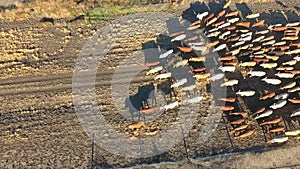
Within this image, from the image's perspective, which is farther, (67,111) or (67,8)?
(67,8)

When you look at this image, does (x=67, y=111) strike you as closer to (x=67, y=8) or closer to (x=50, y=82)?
(x=50, y=82)

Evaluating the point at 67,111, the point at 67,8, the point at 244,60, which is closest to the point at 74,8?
the point at 67,8

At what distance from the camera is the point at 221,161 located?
64.8 feet

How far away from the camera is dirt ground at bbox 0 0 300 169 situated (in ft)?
65.6

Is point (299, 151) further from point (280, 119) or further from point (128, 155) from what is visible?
point (128, 155)

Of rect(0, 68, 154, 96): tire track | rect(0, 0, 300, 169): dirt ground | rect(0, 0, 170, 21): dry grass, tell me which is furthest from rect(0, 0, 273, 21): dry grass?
rect(0, 68, 154, 96): tire track

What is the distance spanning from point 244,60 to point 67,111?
10530 millimetres

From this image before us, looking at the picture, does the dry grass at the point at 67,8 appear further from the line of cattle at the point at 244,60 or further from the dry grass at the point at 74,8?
the line of cattle at the point at 244,60

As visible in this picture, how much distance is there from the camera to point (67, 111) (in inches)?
886

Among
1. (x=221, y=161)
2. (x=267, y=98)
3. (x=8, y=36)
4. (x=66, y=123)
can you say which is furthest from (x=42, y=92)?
(x=267, y=98)

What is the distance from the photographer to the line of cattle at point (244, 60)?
21.4 meters

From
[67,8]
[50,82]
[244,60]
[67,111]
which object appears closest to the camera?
[67,111]

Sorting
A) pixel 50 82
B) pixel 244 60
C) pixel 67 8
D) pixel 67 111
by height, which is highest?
pixel 67 8

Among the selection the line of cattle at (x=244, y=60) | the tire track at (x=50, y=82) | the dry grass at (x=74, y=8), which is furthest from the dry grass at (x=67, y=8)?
the tire track at (x=50, y=82)
